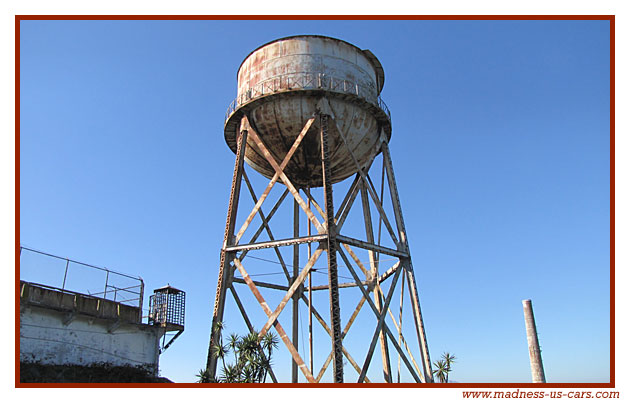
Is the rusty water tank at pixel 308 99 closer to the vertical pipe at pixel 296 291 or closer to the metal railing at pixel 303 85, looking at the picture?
the metal railing at pixel 303 85

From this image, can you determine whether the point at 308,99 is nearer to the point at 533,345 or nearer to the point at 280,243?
the point at 280,243

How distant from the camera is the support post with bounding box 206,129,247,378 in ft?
65.0

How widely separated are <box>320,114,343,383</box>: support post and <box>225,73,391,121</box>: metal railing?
1.49m

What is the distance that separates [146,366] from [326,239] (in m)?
9.73

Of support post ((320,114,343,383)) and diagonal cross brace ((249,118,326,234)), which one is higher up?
diagonal cross brace ((249,118,326,234))

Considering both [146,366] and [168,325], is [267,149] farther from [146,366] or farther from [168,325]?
[146,366]

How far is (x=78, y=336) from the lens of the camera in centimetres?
2002

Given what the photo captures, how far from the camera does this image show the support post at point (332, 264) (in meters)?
17.5

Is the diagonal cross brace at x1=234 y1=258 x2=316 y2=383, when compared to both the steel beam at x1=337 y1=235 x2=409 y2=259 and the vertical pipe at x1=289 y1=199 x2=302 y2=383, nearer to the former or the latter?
the steel beam at x1=337 y1=235 x2=409 y2=259

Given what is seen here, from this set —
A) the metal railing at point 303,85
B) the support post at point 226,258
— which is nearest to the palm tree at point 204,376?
the support post at point 226,258

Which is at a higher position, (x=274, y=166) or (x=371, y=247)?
(x=274, y=166)

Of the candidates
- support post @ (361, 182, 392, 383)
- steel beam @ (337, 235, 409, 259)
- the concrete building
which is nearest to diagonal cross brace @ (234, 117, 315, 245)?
steel beam @ (337, 235, 409, 259)

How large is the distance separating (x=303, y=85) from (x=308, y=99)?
2.14 ft

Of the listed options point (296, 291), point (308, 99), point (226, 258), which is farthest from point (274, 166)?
point (296, 291)
